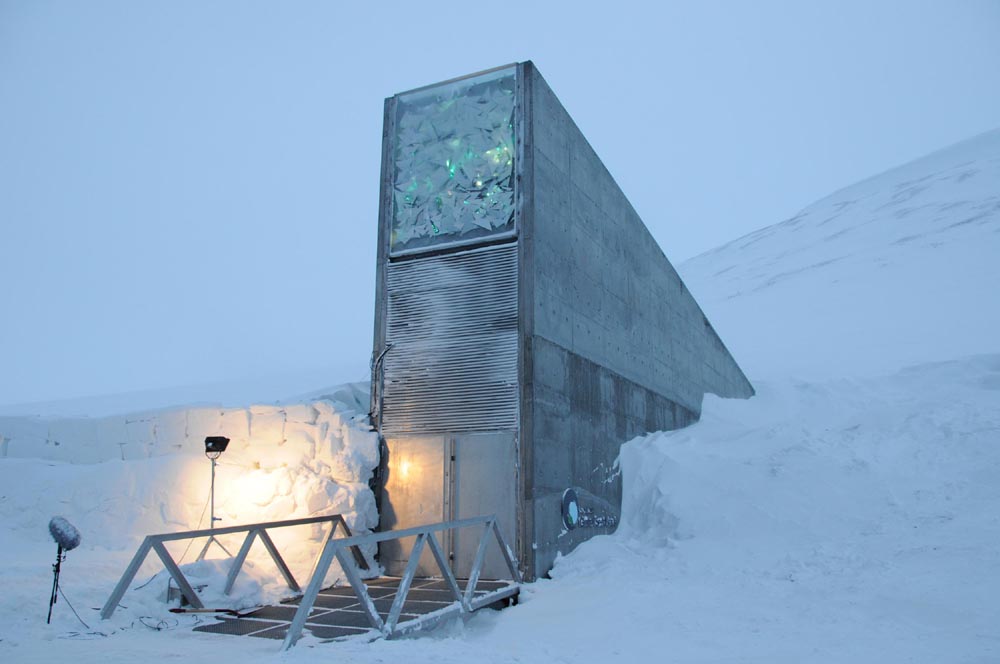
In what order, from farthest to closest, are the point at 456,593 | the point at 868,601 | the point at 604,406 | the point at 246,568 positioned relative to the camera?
the point at 604,406
the point at 246,568
the point at 868,601
the point at 456,593

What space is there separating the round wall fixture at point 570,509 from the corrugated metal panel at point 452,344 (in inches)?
58.8

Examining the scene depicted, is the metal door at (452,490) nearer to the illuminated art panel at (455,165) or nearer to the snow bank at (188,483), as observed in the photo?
the snow bank at (188,483)

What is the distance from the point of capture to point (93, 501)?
10.9 metres

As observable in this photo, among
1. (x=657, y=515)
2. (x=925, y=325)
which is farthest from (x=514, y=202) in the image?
(x=925, y=325)

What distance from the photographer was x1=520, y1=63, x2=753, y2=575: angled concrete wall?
33.0 ft

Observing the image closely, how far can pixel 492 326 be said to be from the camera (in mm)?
10289

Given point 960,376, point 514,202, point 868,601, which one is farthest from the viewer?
point 960,376

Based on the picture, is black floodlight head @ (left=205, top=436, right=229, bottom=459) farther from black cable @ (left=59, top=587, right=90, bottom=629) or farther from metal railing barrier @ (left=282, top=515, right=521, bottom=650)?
metal railing barrier @ (left=282, top=515, right=521, bottom=650)

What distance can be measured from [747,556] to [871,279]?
34.2m

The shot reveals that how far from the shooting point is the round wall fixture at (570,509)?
34.3 ft

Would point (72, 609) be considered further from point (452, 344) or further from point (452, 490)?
point (452, 344)

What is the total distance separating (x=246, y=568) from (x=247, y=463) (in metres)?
2.62

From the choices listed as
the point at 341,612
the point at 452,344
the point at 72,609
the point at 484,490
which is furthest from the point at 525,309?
the point at 72,609

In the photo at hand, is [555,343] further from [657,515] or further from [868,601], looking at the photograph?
[868,601]
